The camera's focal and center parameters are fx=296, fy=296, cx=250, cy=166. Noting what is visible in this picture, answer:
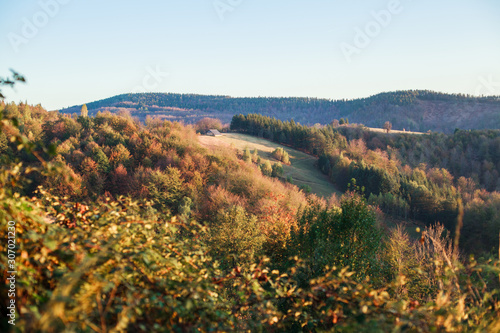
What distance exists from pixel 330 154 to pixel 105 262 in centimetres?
7099

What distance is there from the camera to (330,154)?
7062 cm

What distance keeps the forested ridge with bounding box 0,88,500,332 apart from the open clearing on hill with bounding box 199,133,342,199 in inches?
136

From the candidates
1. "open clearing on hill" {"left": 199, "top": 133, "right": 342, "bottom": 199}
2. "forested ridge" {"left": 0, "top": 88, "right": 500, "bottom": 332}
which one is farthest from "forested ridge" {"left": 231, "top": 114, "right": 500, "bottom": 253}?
"open clearing on hill" {"left": 199, "top": 133, "right": 342, "bottom": 199}

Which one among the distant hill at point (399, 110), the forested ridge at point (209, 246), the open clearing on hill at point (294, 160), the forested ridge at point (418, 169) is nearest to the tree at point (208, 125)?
the forested ridge at point (418, 169)

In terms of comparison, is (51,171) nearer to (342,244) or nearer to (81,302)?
(81,302)

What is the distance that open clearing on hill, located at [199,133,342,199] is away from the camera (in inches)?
2293

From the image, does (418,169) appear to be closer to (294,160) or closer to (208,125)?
(294,160)

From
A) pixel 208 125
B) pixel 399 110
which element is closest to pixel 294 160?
pixel 208 125

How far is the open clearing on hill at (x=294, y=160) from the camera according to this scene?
58244 mm

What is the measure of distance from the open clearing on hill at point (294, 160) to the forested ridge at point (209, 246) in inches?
136

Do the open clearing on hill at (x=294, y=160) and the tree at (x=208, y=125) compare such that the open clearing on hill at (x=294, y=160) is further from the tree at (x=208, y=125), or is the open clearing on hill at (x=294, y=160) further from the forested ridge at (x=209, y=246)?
the tree at (x=208, y=125)

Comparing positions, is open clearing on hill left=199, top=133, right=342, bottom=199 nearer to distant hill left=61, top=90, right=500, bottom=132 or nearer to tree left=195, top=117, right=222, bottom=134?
tree left=195, top=117, right=222, bottom=134

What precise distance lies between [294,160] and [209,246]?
69627mm

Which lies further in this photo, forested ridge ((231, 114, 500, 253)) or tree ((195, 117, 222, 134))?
tree ((195, 117, 222, 134))
